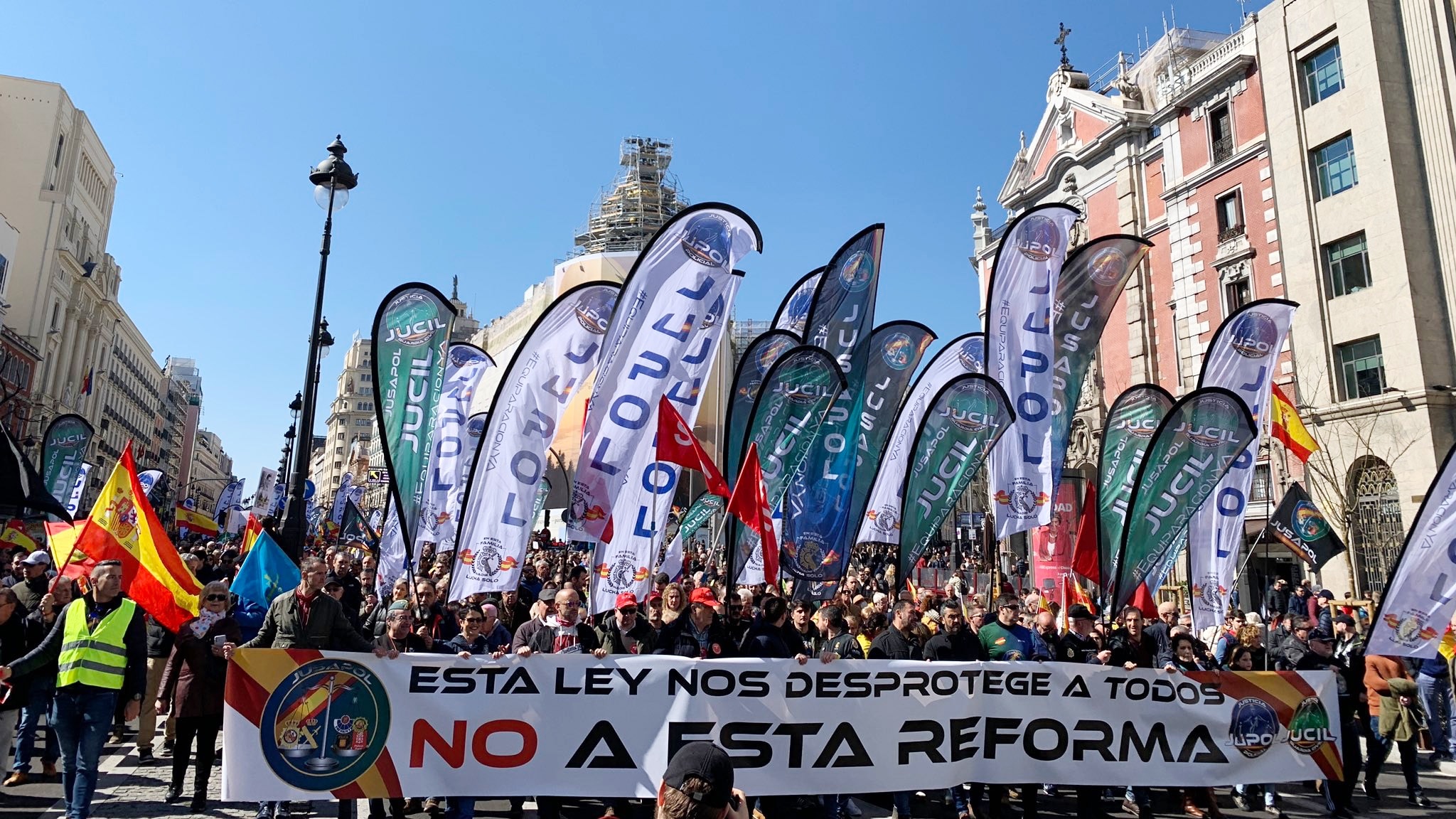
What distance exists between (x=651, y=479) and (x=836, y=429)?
377 cm

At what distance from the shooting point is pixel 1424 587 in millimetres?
8148

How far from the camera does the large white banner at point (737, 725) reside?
20.9 feet

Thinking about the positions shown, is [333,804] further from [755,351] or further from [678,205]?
[678,205]

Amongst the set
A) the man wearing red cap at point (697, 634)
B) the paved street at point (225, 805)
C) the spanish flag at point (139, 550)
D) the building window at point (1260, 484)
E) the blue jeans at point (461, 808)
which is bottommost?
the paved street at point (225, 805)

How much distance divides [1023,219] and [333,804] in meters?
11.3

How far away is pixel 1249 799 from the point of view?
27.9 ft

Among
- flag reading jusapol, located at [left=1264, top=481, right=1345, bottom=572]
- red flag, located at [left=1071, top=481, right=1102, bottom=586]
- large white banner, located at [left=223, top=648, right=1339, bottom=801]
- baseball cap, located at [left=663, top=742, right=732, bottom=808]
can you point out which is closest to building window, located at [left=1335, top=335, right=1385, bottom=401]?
flag reading jusapol, located at [left=1264, top=481, right=1345, bottom=572]

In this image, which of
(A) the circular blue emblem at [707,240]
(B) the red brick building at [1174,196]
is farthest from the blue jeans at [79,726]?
(B) the red brick building at [1174,196]

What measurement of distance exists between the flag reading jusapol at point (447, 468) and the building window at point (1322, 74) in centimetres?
2634

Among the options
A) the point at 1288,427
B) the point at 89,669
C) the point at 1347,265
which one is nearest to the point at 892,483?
the point at 89,669

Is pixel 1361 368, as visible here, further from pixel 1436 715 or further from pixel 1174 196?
pixel 1436 715

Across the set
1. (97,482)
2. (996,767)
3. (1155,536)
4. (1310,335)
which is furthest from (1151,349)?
(97,482)

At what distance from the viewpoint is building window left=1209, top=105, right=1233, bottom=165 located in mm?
29922

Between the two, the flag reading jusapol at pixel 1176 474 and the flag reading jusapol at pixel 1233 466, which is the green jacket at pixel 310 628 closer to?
the flag reading jusapol at pixel 1176 474
